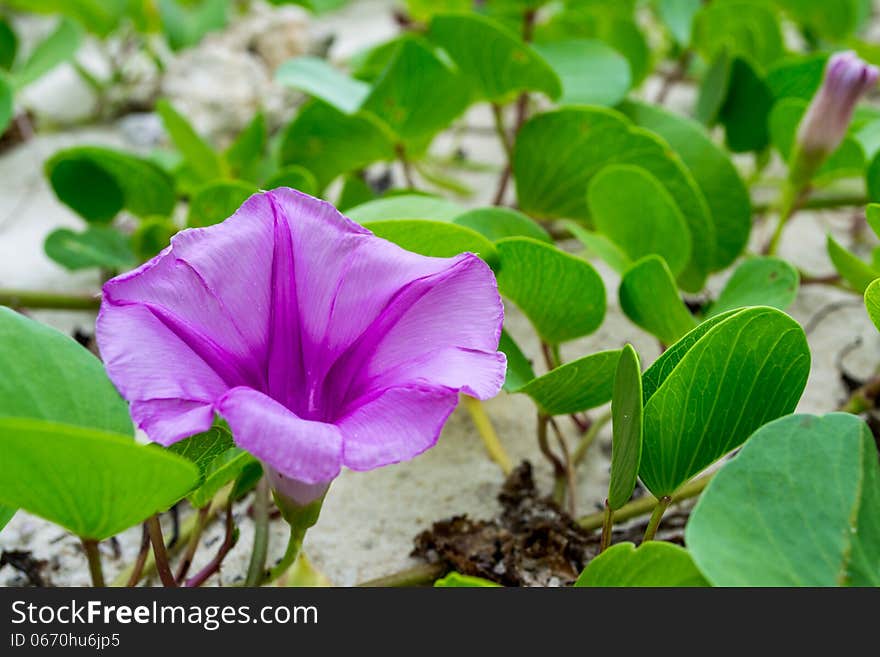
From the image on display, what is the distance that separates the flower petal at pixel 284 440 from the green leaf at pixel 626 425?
202mm

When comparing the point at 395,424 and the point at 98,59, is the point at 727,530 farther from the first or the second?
the point at 98,59

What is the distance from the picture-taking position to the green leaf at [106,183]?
4.42 ft

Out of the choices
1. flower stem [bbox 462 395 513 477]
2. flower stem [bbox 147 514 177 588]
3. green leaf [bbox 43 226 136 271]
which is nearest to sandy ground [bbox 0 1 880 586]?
flower stem [bbox 462 395 513 477]

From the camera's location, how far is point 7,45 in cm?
180

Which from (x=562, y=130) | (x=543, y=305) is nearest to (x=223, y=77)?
(x=562, y=130)

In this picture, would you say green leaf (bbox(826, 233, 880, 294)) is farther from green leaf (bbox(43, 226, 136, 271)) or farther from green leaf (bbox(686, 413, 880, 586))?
green leaf (bbox(43, 226, 136, 271))

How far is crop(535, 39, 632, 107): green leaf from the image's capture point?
1413 millimetres

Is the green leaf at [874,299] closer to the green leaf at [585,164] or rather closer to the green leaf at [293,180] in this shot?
the green leaf at [585,164]

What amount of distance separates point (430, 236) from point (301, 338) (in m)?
0.15

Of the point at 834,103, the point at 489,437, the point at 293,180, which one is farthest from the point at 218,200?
the point at 834,103

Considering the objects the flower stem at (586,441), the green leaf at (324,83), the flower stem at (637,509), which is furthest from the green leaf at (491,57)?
the flower stem at (637,509)

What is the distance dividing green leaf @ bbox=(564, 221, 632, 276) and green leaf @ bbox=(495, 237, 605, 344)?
4.6 inches
